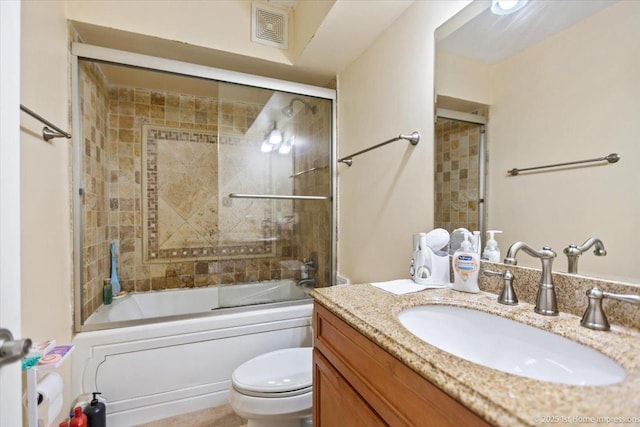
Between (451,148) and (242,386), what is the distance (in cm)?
136

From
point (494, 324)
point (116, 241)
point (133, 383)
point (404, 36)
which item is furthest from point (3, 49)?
point (116, 241)

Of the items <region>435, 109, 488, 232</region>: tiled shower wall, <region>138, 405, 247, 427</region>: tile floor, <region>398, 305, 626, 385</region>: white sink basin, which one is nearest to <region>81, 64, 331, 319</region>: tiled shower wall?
<region>138, 405, 247, 427</region>: tile floor

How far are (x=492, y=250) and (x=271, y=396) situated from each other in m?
1.07

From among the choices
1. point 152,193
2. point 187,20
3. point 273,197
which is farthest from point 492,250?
point 152,193

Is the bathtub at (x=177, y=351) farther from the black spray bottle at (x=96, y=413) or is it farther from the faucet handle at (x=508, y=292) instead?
the faucet handle at (x=508, y=292)

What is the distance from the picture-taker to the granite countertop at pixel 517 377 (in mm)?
375

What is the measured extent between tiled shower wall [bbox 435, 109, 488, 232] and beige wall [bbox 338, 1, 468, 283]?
50 mm

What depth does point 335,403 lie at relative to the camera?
86cm

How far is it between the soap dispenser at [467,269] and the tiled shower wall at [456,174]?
154 mm

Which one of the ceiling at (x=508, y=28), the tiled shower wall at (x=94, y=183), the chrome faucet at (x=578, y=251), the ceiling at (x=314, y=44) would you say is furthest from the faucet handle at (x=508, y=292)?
the tiled shower wall at (x=94, y=183)

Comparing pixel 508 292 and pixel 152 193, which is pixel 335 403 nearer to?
pixel 508 292

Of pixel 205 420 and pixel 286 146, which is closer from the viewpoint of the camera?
pixel 205 420

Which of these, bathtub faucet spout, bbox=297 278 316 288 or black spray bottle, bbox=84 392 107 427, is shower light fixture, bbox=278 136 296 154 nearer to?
bathtub faucet spout, bbox=297 278 316 288

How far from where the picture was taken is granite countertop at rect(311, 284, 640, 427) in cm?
38
